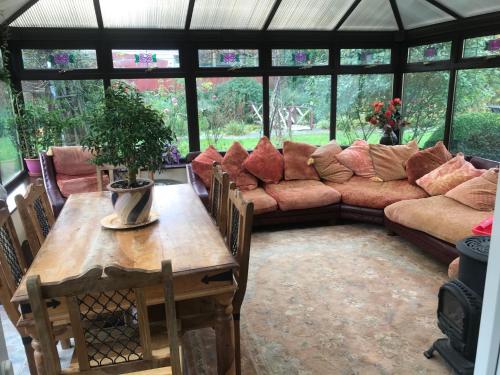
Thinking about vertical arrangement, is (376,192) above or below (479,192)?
below

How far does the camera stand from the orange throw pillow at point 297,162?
489 centimetres

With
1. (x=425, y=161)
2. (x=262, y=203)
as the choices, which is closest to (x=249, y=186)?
(x=262, y=203)

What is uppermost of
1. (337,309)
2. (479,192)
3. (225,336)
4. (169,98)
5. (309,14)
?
(309,14)

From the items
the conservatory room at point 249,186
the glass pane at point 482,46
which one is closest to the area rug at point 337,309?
the conservatory room at point 249,186

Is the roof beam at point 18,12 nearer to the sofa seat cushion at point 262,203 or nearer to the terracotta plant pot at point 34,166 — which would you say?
the terracotta plant pot at point 34,166

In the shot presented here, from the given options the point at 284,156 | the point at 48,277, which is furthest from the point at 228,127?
the point at 48,277

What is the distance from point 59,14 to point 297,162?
10.2ft

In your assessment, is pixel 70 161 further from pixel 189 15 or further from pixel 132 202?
pixel 132 202

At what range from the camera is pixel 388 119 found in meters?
5.25

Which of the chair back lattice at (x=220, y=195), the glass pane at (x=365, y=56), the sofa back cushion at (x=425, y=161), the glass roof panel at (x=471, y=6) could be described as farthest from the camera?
the glass pane at (x=365, y=56)

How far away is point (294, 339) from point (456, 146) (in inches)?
143

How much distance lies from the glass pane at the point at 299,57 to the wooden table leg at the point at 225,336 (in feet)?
13.2

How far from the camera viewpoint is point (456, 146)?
16.3 ft

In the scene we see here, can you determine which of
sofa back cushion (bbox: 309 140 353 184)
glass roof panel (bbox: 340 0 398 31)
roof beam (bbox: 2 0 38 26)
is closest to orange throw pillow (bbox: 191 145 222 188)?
sofa back cushion (bbox: 309 140 353 184)
